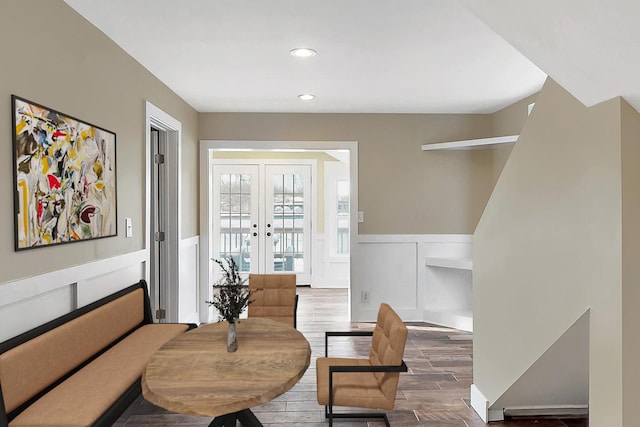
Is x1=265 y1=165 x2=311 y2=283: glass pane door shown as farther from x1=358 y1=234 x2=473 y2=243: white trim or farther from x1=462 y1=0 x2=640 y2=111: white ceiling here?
x1=462 y1=0 x2=640 y2=111: white ceiling

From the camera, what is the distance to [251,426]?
7.88 feet

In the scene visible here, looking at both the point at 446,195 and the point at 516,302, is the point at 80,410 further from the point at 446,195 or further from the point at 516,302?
the point at 446,195

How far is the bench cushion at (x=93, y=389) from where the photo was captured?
1.79m

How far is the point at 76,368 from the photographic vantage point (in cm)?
229

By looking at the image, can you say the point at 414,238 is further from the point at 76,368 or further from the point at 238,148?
the point at 76,368

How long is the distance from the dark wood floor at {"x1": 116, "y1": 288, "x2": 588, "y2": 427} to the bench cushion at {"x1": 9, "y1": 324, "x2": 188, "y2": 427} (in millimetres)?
467

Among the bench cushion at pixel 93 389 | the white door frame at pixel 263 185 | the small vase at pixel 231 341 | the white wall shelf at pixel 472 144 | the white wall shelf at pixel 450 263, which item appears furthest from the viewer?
the white door frame at pixel 263 185

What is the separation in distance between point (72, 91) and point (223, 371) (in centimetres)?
170

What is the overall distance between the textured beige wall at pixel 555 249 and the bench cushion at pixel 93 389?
76.3 inches

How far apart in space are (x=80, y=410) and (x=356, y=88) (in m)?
3.19

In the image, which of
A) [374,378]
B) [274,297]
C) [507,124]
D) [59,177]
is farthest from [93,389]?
[507,124]

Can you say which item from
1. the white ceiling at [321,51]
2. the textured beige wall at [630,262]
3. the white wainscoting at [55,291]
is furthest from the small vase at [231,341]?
the white ceiling at [321,51]

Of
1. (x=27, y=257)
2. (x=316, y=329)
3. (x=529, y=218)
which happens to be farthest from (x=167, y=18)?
(x=316, y=329)

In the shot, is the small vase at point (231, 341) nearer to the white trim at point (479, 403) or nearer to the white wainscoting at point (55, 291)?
the white wainscoting at point (55, 291)
